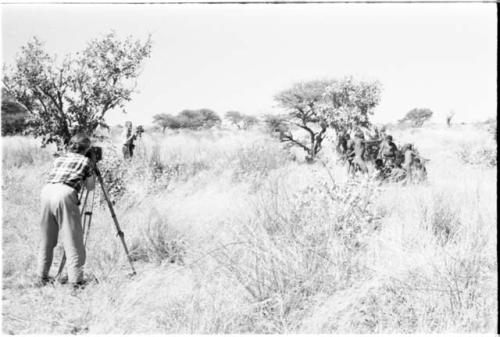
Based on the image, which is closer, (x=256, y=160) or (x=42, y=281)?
(x=42, y=281)

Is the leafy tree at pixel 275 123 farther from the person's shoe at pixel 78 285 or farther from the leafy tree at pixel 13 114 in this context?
the person's shoe at pixel 78 285

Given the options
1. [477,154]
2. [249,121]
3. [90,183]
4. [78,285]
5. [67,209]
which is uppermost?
[249,121]

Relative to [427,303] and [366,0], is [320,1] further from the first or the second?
[427,303]

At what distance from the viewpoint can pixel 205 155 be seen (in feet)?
34.4

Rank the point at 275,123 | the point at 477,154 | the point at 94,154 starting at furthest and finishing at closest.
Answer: the point at 275,123, the point at 477,154, the point at 94,154

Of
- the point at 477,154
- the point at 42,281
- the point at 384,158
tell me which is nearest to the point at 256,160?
the point at 384,158

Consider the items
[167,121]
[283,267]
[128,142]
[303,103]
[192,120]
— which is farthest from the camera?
[192,120]

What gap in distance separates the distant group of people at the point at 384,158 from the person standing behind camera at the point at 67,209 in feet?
16.5

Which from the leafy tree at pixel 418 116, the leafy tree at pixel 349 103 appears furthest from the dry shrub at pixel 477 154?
the leafy tree at pixel 418 116

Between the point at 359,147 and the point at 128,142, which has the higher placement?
the point at 128,142

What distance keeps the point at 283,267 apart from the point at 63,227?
199 cm

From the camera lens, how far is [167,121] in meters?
19.1

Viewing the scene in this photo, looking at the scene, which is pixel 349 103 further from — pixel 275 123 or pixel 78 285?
pixel 78 285

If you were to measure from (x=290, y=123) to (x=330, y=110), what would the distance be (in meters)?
1.19
